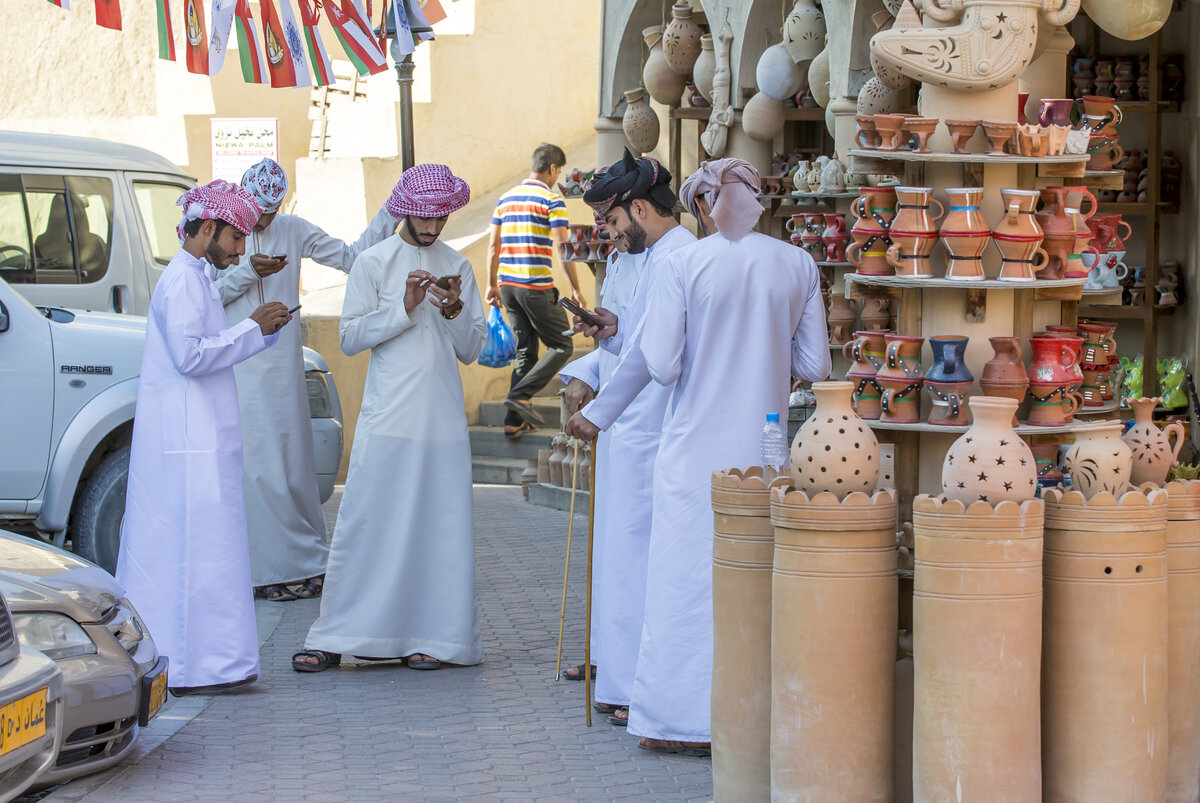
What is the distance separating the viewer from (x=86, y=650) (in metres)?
4.61

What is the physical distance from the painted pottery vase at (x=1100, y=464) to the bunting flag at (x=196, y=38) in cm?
690

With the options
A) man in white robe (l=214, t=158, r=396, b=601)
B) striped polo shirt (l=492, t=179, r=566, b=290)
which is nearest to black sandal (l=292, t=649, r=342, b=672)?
man in white robe (l=214, t=158, r=396, b=601)

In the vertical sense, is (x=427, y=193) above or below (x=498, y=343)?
above

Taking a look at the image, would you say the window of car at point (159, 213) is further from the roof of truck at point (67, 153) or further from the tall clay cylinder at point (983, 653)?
the tall clay cylinder at point (983, 653)

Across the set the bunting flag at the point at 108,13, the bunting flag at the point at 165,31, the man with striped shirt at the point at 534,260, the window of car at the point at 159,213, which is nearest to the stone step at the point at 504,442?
the man with striped shirt at the point at 534,260

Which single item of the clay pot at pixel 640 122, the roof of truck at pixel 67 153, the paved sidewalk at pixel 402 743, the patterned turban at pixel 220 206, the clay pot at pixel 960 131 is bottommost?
the paved sidewalk at pixel 402 743

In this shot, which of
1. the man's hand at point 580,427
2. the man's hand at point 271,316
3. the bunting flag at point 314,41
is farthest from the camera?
the bunting flag at point 314,41

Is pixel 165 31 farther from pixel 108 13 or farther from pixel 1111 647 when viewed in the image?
pixel 1111 647

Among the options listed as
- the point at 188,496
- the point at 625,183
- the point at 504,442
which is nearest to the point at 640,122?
the point at 504,442

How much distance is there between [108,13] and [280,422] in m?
2.83

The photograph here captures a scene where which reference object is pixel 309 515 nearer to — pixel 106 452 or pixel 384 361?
pixel 106 452

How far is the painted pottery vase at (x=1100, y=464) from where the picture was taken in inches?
150

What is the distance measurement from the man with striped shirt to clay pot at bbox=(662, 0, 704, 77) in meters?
1.97

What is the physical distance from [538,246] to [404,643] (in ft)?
18.1
